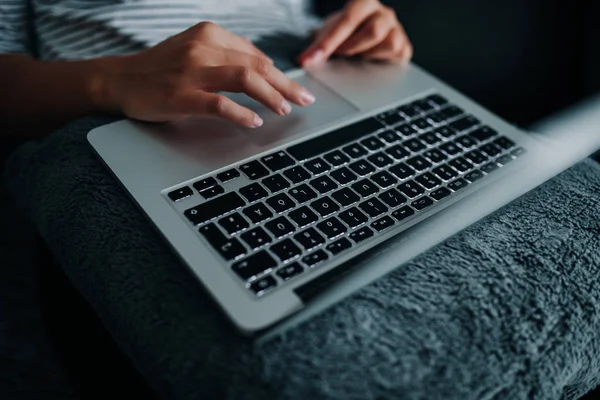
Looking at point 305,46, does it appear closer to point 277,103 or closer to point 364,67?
point 364,67

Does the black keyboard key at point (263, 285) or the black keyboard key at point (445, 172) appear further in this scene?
the black keyboard key at point (445, 172)

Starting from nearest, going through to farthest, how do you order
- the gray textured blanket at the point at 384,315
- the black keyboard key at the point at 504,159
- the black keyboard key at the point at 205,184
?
the gray textured blanket at the point at 384,315 < the black keyboard key at the point at 205,184 < the black keyboard key at the point at 504,159

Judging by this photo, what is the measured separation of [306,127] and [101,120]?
0.21 metres

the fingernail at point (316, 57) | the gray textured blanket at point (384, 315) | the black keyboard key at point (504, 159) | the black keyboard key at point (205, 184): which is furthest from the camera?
the fingernail at point (316, 57)

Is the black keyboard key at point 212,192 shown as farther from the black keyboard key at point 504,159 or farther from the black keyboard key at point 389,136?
the black keyboard key at point 504,159

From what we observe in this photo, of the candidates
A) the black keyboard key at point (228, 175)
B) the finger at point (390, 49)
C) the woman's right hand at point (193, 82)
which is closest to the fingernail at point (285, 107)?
the woman's right hand at point (193, 82)

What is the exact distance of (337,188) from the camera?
48 cm

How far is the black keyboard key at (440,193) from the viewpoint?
488mm

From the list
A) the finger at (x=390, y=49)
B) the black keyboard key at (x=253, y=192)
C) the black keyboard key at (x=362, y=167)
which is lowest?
the black keyboard key at (x=362, y=167)

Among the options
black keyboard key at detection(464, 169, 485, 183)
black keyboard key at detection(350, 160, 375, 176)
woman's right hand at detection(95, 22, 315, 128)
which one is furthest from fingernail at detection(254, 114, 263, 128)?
black keyboard key at detection(464, 169, 485, 183)

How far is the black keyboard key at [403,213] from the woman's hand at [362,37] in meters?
0.28

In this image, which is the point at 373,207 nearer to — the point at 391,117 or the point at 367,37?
the point at 391,117

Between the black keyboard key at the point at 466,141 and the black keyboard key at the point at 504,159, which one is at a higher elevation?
the black keyboard key at the point at 466,141

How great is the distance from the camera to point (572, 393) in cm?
46
